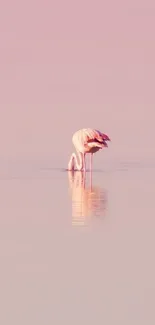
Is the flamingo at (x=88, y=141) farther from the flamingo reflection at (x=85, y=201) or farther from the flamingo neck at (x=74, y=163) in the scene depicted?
the flamingo reflection at (x=85, y=201)

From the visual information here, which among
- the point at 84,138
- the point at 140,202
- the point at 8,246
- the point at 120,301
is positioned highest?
the point at 84,138

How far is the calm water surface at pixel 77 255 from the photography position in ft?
25.0

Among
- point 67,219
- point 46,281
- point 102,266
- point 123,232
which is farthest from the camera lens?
point 67,219

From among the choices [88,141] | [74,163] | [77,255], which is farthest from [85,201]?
[74,163]

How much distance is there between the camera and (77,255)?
9555mm

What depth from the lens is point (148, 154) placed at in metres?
26.9

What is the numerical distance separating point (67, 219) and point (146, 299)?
4.30 metres

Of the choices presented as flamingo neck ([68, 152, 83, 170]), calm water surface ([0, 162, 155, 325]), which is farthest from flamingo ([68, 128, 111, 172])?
calm water surface ([0, 162, 155, 325])

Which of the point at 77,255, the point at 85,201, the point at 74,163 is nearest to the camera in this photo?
the point at 77,255

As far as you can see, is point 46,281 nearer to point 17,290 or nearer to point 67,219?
point 17,290

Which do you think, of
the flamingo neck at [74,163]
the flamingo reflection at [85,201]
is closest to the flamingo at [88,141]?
the flamingo neck at [74,163]

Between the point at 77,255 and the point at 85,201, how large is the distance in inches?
188

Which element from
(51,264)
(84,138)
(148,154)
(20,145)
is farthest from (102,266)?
(20,145)

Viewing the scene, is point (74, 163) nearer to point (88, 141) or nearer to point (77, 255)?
point (88, 141)
